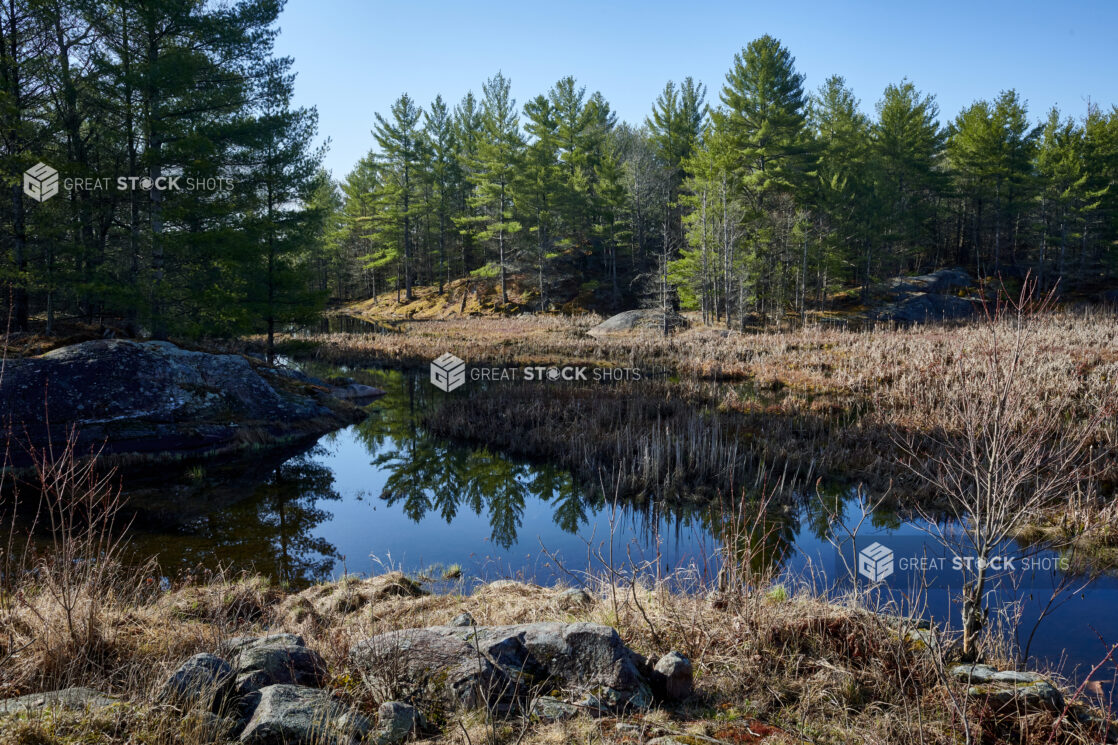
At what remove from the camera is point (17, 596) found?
4008 millimetres

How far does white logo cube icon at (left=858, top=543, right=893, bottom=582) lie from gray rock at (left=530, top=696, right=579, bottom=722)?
4125mm

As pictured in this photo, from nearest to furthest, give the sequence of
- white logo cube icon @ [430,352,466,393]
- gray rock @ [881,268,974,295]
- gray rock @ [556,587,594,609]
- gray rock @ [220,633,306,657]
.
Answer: gray rock @ [220,633,306,657]
gray rock @ [556,587,594,609]
white logo cube icon @ [430,352,466,393]
gray rock @ [881,268,974,295]

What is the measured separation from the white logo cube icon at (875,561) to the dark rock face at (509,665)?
3856 millimetres

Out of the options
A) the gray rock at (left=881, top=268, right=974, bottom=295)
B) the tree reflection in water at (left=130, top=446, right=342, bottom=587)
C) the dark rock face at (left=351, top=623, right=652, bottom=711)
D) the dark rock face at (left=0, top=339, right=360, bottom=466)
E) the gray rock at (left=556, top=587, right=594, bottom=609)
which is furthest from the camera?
the gray rock at (left=881, top=268, right=974, bottom=295)

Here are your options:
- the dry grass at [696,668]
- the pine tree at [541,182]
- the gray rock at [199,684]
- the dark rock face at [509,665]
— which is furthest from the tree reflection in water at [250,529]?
the pine tree at [541,182]

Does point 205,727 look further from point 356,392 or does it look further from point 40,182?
point 40,182

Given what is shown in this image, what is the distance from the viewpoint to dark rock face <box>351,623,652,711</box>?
3.04 meters

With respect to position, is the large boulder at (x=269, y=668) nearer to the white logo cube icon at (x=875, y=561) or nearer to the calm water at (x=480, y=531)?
the calm water at (x=480, y=531)

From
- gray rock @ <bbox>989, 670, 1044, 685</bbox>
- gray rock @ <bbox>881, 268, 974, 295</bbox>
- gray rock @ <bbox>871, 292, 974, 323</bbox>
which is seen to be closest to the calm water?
gray rock @ <bbox>989, 670, 1044, 685</bbox>

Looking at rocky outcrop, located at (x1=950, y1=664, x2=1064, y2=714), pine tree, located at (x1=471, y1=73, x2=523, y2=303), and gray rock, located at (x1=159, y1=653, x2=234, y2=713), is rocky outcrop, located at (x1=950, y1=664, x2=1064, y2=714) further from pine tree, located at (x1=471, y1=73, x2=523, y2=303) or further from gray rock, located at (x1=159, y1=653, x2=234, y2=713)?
pine tree, located at (x1=471, y1=73, x2=523, y2=303)

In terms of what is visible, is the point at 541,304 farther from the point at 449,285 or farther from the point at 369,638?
the point at 369,638

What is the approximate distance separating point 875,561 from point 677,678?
14.3ft

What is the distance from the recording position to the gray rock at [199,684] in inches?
106

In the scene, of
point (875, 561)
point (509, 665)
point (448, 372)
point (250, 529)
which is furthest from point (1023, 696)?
point (448, 372)
